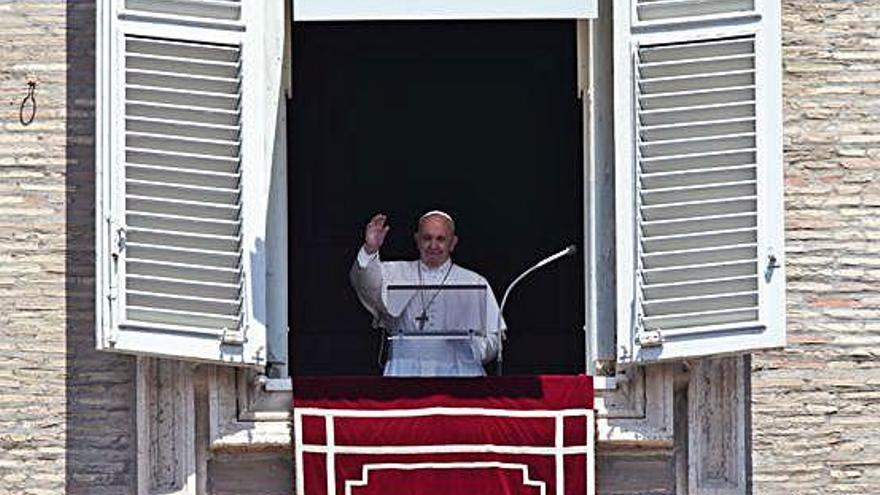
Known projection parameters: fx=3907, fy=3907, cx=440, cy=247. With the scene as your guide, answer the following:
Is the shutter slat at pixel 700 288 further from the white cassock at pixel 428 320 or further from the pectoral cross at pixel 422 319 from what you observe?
the pectoral cross at pixel 422 319

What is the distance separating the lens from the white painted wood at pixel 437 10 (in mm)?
13156

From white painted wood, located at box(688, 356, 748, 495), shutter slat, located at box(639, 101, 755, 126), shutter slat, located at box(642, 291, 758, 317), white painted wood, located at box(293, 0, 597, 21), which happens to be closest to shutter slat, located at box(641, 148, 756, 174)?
shutter slat, located at box(639, 101, 755, 126)

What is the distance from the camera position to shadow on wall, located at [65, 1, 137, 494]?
1332cm

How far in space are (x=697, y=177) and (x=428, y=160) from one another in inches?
176

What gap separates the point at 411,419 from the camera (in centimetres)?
1320

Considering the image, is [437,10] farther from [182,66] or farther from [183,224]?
[183,224]

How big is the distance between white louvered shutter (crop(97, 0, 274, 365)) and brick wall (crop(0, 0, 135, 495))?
38 centimetres

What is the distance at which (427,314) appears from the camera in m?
13.9

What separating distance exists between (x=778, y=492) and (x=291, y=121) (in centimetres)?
384

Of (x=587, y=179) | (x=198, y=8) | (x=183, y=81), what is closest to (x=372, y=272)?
(x=587, y=179)

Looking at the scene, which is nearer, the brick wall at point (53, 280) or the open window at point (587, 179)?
the open window at point (587, 179)

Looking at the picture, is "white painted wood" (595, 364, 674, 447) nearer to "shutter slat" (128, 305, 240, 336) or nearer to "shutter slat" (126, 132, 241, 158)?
"shutter slat" (128, 305, 240, 336)

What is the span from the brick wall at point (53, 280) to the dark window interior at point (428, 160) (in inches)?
134

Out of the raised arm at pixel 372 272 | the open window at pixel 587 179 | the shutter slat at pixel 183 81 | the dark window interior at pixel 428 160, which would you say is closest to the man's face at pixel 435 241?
the raised arm at pixel 372 272
